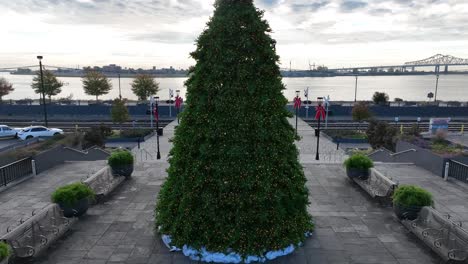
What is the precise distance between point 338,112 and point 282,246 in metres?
43.9

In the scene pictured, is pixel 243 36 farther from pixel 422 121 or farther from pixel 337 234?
pixel 422 121

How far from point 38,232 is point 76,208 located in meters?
1.76

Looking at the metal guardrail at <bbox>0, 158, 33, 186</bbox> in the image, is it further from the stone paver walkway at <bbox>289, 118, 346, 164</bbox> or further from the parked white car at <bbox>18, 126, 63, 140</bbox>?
the parked white car at <bbox>18, 126, 63, 140</bbox>

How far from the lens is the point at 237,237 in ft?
30.4

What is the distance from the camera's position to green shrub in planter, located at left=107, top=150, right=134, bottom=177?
652 inches

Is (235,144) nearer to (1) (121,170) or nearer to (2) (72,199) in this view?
(2) (72,199)

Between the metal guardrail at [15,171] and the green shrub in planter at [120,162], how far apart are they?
4.39 m

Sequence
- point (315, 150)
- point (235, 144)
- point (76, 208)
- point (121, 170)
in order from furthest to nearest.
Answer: point (315, 150)
point (121, 170)
point (76, 208)
point (235, 144)

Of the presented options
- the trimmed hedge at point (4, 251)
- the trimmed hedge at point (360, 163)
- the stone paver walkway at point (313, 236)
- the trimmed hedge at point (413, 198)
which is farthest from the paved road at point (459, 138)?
the trimmed hedge at point (4, 251)

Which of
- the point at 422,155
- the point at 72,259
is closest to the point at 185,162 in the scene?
the point at 72,259

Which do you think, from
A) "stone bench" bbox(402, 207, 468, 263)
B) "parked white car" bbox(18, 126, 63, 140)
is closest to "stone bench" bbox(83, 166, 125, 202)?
"stone bench" bbox(402, 207, 468, 263)

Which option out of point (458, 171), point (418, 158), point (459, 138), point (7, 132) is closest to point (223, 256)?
point (458, 171)

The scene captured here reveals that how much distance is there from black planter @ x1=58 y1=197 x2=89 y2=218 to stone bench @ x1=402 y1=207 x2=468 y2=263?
11063 millimetres

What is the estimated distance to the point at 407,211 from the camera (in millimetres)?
11656
